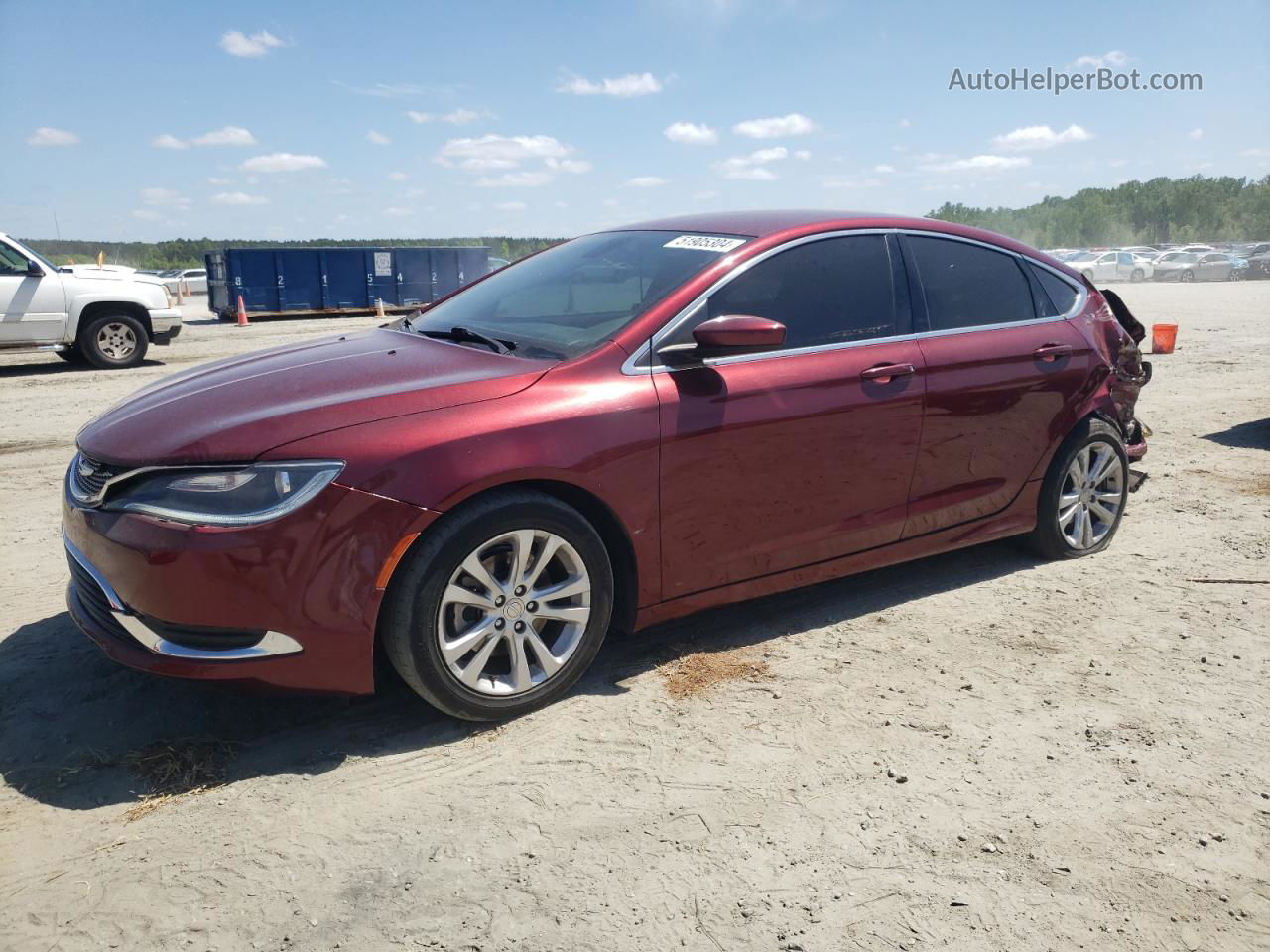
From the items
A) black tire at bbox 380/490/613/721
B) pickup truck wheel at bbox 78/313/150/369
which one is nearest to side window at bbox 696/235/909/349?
black tire at bbox 380/490/613/721

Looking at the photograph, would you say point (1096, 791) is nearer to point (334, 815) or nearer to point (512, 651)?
point (512, 651)

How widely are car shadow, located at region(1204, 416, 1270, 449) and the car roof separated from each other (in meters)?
4.31

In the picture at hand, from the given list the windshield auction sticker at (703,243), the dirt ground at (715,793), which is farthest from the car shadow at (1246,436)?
the windshield auction sticker at (703,243)

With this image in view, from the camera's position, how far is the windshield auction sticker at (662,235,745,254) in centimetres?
391

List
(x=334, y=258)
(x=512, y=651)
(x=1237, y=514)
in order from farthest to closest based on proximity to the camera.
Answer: (x=334, y=258), (x=1237, y=514), (x=512, y=651)

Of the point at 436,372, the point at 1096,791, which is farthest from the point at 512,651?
the point at 1096,791

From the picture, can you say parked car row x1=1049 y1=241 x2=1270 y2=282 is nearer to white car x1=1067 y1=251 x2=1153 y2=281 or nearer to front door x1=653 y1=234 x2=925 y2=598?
white car x1=1067 y1=251 x2=1153 y2=281

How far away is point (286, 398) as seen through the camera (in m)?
3.21

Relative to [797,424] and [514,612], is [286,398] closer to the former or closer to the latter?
[514,612]

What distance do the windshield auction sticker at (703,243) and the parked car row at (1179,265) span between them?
4049cm

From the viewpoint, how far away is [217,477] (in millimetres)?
2902

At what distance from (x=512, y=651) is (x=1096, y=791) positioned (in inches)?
74.1

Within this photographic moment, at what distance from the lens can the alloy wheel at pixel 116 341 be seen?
42.5 ft

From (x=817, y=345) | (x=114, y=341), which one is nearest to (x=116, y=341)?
(x=114, y=341)
